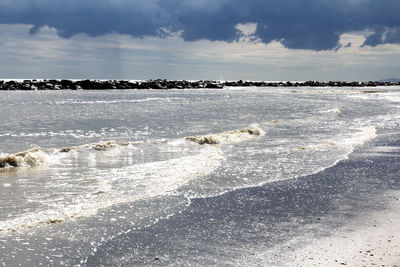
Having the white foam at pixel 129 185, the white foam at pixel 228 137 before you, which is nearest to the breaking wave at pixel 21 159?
the white foam at pixel 129 185

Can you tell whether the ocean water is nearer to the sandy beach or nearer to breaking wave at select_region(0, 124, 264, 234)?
breaking wave at select_region(0, 124, 264, 234)

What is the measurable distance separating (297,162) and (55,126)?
16421 millimetres

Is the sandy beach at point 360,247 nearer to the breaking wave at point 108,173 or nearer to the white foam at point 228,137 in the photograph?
the breaking wave at point 108,173

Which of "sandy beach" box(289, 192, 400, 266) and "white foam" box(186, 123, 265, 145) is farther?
"white foam" box(186, 123, 265, 145)

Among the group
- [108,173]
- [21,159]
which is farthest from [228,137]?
[21,159]

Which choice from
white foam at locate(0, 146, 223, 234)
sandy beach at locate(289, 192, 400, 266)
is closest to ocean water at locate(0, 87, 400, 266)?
white foam at locate(0, 146, 223, 234)

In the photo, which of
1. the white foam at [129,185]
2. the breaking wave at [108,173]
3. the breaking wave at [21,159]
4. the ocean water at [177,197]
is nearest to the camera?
the ocean water at [177,197]

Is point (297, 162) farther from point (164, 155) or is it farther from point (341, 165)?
point (164, 155)

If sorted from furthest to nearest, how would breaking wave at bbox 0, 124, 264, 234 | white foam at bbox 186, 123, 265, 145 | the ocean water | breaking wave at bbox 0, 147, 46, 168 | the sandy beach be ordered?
white foam at bbox 186, 123, 265, 145 → breaking wave at bbox 0, 147, 46, 168 → breaking wave at bbox 0, 124, 264, 234 → the ocean water → the sandy beach

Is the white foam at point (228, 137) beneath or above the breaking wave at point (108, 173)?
above

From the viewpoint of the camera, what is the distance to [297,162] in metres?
13.3

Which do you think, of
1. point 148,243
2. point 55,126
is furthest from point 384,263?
point 55,126

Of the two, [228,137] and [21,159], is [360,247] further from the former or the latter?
[228,137]

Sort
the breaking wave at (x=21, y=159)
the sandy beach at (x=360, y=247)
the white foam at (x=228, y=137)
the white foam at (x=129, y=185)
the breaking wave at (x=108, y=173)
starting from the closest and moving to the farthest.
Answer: the sandy beach at (x=360, y=247) → the white foam at (x=129, y=185) → the breaking wave at (x=108, y=173) → the breaking wave at (x=21, y=159) → the white foam at (x=228, y=137)
